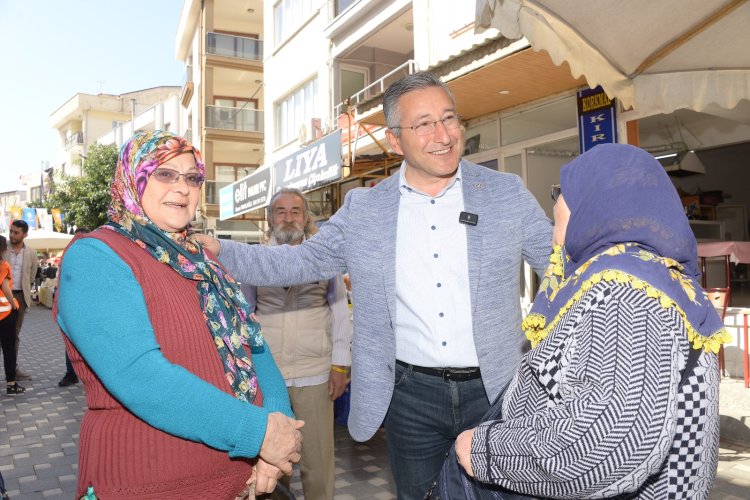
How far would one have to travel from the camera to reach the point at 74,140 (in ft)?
175

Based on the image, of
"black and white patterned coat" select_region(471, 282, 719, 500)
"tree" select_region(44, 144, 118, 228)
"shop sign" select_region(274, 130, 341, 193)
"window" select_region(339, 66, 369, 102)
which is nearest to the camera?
"black and white patterned coat" select_region(471, 282, 719, 500)

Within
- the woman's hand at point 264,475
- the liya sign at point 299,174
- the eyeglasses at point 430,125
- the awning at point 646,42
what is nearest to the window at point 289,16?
the liya sign at point 299,174

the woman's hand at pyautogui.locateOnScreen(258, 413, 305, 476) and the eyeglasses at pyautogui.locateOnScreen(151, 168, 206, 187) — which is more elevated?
the eyeglasses at pyautogui.locateOnScreen(151, 168, 206, 187)

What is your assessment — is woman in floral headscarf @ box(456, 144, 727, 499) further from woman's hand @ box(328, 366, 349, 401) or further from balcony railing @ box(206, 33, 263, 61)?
balcony railing @ box(206, 33, 263, 61)

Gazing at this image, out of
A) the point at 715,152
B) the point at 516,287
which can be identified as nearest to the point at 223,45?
the point at 715,152


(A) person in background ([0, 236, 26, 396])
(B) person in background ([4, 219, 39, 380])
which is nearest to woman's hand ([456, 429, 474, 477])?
(A) person in background ([0, 236, 26, 396])

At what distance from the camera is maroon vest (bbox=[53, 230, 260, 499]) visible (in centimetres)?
175

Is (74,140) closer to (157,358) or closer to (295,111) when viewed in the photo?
(295,111)

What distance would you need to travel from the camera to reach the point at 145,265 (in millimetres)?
1834

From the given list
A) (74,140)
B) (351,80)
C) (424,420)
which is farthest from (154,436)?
(74,140)

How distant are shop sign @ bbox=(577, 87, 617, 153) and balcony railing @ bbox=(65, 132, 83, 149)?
52712mm

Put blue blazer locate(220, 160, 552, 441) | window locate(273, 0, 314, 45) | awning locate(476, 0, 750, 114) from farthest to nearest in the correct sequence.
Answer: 1. window locate(273, 0, 314, 45)
2. awning locate(476, 0, 750, 114)
3. blue blazer locate(220, 160, 552, 441)

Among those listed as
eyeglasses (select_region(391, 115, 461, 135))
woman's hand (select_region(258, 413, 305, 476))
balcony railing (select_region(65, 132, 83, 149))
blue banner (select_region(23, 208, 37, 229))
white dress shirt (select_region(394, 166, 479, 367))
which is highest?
balcony railing (select_region(65, 132, 83, 149))

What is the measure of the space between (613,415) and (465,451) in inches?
18.2
